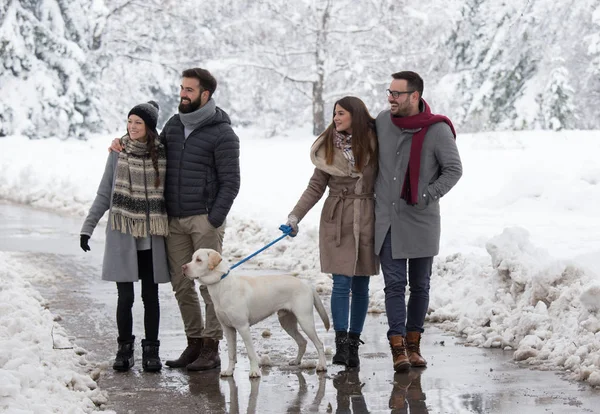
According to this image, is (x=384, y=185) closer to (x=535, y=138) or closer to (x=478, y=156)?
(x=478, y=156)

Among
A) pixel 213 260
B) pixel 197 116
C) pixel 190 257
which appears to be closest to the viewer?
pixel 213 260

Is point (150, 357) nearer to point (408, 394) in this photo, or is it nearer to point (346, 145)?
point (408, 394)

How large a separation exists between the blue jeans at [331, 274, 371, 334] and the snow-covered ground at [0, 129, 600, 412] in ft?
3.77

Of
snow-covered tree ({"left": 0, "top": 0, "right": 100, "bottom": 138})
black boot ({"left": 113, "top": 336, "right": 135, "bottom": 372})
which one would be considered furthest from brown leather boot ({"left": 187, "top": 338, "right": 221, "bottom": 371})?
snow-covered tree ({"left": 0, "top": 0, "right": 100, "bottom": 138})

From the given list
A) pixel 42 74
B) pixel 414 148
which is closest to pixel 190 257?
pixel 414 148

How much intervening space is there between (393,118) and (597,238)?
250 inches

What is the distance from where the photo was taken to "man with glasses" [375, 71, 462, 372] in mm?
7148

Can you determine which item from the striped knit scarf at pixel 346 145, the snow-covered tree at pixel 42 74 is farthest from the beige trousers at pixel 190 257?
the snow-covered tree at pixel 42 74

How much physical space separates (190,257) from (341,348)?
4.37ft

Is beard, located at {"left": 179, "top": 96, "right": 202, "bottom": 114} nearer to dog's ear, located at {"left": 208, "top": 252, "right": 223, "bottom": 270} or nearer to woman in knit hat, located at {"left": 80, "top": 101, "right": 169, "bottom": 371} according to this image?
woman in knit hat, located at {"left": 80, "top": 101, "right": 169, "bottom": 371}

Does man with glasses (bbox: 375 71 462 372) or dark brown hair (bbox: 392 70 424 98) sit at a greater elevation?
dark brown hair (bbox: 392 70 424 98)

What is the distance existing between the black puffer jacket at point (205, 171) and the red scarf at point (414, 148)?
1.26 metres

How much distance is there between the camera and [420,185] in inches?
283

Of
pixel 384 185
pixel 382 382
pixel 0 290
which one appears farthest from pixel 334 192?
pixel 0 290
